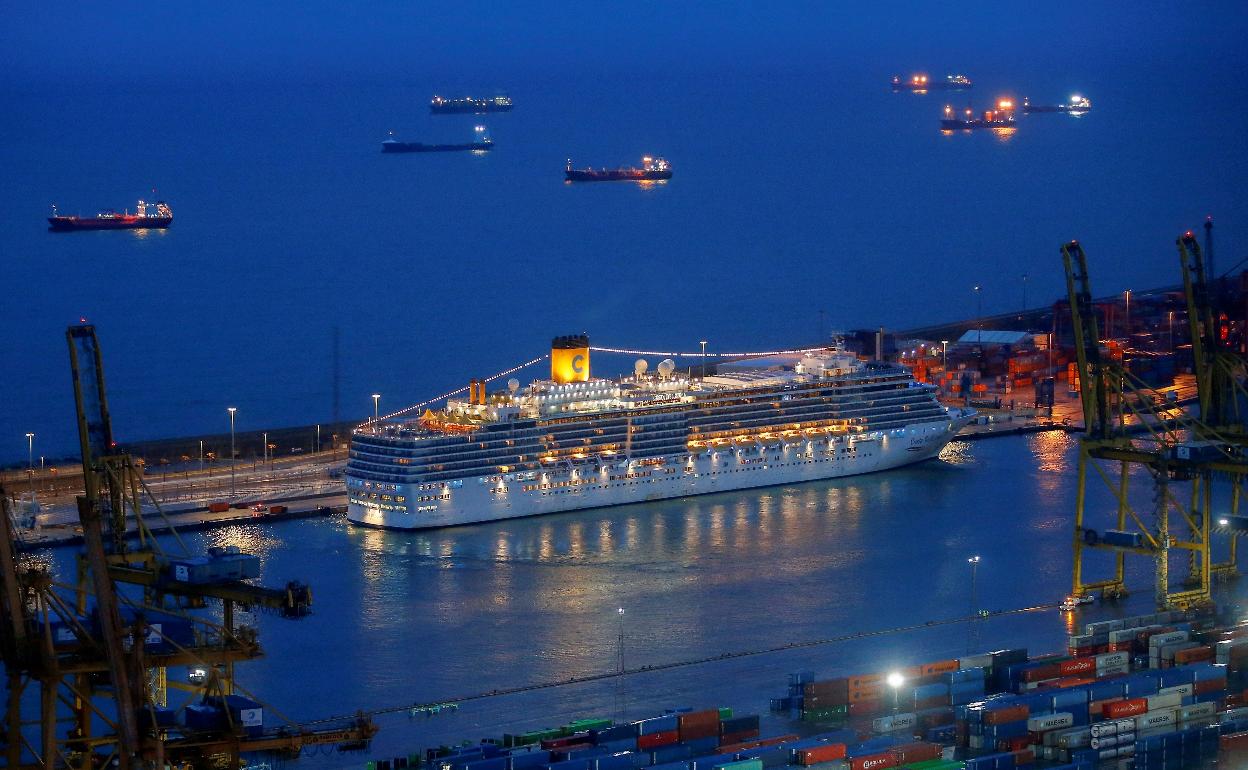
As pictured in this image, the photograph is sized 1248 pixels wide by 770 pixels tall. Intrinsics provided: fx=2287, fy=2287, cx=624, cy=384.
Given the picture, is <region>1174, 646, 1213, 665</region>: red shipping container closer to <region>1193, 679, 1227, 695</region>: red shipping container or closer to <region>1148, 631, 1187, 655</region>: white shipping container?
<region>1148, 631, 1187, 655</region>: white shipping container

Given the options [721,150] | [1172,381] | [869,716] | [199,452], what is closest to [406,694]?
[869,716]

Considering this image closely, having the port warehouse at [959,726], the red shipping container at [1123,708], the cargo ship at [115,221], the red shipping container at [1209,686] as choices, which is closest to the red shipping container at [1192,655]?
the port warehouse at [959,726]

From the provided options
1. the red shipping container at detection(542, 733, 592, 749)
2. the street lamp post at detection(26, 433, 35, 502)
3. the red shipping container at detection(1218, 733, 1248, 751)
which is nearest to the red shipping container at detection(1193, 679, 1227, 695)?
the red shipping container at detection(1218, 733, 1248, 751)

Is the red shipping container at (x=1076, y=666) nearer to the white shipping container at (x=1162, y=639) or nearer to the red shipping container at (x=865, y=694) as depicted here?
the white shipping container at (x=1162, y=639)

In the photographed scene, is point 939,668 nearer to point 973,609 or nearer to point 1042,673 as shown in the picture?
point 1042,673

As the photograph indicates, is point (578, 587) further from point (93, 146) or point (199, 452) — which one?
point (93, 146)

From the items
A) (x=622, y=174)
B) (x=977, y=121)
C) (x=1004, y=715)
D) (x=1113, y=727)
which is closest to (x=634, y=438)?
(x=1004, y=715)
